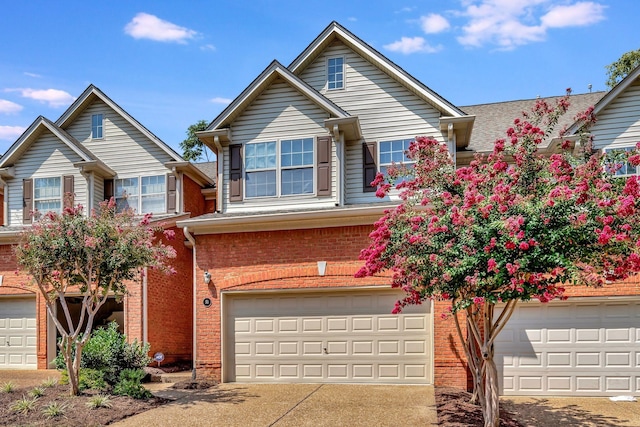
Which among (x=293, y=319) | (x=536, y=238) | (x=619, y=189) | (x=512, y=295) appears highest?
(x=619, y=189)

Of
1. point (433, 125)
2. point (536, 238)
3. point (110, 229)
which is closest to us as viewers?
point (536, 238)

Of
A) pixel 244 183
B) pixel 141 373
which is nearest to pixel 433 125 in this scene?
pixel 244 183

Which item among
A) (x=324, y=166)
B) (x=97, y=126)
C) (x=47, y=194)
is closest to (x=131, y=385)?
(x=324, y=166)

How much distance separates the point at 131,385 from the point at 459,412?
238 inches

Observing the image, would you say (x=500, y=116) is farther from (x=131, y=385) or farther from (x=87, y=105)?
(x=87, y=105)

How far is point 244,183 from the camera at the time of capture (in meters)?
13.6

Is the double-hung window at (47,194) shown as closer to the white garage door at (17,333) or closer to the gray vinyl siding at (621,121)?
the white garage door at (17,333)

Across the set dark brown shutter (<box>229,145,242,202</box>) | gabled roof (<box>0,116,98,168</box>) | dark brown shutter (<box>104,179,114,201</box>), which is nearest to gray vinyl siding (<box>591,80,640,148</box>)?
dark brown shutter (<box>229,145,242,202</box>)

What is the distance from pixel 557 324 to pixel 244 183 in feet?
26.0

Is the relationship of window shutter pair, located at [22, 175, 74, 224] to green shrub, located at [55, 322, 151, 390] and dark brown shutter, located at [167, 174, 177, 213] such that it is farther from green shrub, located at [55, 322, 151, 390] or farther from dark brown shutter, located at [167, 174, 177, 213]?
green shrub, located at [55, 322, 151, 390]

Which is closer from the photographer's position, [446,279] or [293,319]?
[446,279]

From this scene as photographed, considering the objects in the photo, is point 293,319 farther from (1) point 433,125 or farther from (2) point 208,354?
(1) point 433,125

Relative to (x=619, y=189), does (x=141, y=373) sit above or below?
below

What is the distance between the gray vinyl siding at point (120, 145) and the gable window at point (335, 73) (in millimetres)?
6223
